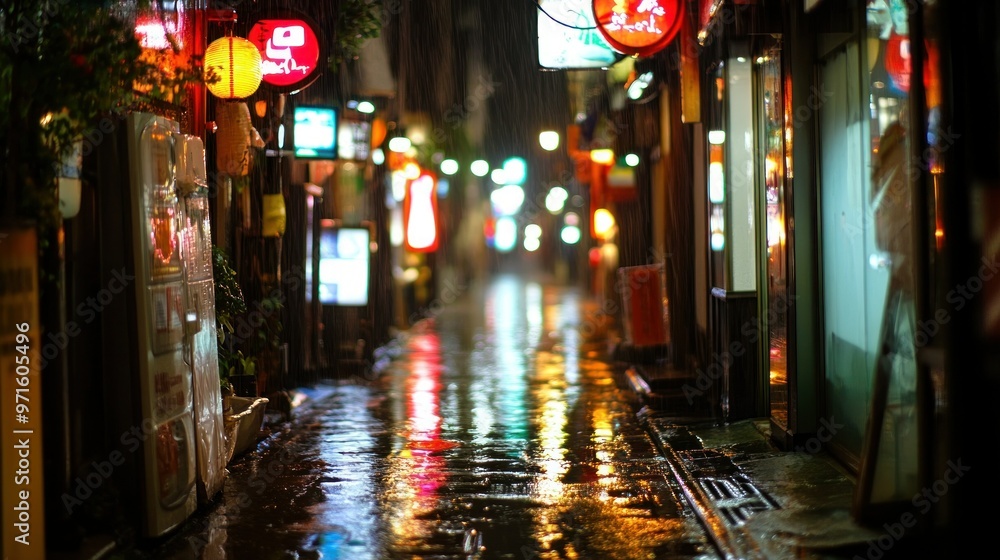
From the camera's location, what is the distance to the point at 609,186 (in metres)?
26.2

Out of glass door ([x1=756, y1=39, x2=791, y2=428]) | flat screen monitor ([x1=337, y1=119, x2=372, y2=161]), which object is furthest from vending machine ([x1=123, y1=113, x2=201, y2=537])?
flat screen monitor ([x1=337, y1=119, x2=372, y2=161])

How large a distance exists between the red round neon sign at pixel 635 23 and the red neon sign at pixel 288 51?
3.69 meters

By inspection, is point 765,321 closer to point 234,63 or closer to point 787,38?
point 787,38

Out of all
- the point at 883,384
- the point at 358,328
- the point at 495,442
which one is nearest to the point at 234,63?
the point at 495,442

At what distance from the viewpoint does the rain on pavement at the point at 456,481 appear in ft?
25.5

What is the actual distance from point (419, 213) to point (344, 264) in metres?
9.61

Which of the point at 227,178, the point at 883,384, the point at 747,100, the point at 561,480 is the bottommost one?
the point at 561,480

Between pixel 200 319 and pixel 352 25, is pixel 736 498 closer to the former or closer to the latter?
pixel 200 319

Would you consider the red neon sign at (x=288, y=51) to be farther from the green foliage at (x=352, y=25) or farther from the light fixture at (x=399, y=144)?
the light fixture at (x=399, y=144)

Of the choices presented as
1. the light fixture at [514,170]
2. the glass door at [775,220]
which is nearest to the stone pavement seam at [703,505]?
the glass door at [775,220]

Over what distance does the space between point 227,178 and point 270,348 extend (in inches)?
101

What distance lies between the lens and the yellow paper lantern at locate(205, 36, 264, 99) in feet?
37.7

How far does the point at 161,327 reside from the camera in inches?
311

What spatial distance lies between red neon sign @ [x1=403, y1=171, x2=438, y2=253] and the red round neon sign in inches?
723
